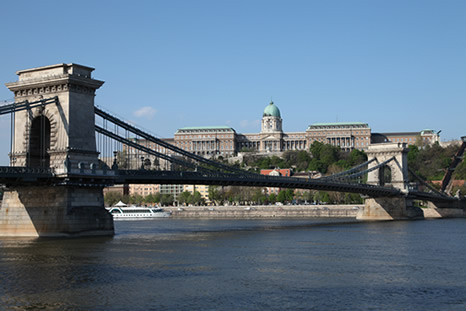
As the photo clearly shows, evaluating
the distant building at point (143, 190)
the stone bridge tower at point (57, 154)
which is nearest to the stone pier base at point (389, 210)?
the stone bridge tower at point (57, 154)

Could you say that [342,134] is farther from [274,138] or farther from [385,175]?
[385,175]

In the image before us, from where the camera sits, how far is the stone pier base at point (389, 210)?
72.8 metres

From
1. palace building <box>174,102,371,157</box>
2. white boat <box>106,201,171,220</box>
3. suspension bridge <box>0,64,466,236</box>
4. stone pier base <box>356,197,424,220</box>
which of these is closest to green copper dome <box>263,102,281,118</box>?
palace building <box>174,102,371,157</box>

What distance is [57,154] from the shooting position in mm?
40094

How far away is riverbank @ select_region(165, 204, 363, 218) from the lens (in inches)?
3590

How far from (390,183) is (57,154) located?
4881 centimetres

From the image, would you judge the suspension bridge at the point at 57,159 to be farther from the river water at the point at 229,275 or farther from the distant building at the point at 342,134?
the distant building at the point at 342,134

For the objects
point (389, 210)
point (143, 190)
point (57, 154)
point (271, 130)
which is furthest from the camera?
point (271, 130)

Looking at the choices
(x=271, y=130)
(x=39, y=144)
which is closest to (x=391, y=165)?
(x=39, y=144)

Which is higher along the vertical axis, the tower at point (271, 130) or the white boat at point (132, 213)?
the tower at point (271, 130)

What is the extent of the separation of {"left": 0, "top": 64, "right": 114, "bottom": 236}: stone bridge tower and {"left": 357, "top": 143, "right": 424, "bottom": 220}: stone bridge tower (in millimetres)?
39695

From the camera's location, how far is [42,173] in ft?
124

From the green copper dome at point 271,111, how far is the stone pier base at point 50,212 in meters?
155

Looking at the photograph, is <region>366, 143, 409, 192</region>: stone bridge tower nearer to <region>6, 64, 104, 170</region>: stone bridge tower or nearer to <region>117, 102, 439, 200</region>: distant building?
<region>6, 64, 104, 170</region>: stone bridge tower
